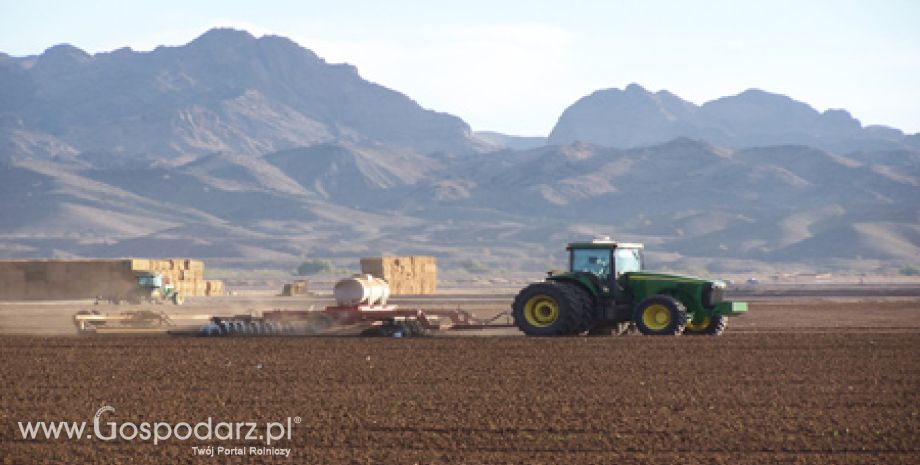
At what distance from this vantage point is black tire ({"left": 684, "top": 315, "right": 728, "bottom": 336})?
94.2 ft

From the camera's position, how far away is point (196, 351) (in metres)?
25.2

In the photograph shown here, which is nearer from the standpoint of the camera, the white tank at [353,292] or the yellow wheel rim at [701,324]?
the yellow wheel rim at [701,324]

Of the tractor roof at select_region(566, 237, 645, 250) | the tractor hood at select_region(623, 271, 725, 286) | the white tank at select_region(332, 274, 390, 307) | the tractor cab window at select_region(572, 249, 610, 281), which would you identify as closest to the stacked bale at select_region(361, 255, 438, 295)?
the white tank at select_region(332, 274, 390, 307)

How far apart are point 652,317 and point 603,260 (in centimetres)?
154

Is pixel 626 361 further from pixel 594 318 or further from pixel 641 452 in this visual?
pixel 641 452

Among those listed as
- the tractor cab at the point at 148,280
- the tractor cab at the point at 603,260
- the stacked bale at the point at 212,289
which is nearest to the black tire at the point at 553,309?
the tractor cab at the point at 603,260

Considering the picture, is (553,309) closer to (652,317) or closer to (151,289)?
(652,317)

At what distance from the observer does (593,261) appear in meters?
27.8

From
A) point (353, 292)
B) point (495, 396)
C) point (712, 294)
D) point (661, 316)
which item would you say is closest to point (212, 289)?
point (353, 292)

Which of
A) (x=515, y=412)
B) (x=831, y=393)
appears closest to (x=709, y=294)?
(x=831, y=393)

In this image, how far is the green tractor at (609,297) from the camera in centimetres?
2714

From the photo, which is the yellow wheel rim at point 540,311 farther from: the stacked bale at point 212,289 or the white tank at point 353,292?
the stacked bale at point 212,289

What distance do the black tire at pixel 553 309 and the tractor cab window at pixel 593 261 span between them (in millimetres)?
431

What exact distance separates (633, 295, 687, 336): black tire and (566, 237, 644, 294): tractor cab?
0.83m
